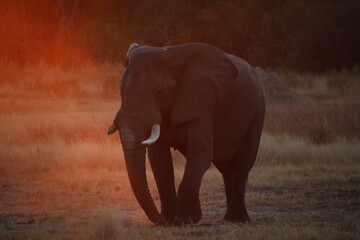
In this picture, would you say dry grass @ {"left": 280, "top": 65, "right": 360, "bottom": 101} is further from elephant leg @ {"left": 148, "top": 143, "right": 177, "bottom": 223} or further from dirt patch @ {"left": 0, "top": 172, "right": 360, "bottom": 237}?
elephant leg @ {"left": 148, "top": 143, "right": 177, "bottom": 223}

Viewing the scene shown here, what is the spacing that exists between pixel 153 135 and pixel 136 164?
0.39 meters

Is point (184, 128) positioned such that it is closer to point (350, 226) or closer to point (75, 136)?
point (350, 226)

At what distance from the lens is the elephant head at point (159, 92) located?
10.1 metres

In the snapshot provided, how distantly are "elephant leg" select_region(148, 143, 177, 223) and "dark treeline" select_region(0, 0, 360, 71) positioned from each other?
30.9 metres

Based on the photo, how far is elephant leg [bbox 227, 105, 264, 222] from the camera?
11422mm

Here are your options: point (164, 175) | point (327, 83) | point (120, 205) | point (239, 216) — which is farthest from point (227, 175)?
point (327, 83)

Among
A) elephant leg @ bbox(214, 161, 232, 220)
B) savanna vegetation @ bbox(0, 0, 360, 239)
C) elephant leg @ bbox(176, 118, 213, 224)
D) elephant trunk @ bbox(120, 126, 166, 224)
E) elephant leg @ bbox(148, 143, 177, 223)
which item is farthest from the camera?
elephant leg @ bbox(214, 161, 232, 220)

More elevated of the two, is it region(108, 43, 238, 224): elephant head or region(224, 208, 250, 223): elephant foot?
region(108, 43, 238, 224): elephant head

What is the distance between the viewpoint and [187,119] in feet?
34.4

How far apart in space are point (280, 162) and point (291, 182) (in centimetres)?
233

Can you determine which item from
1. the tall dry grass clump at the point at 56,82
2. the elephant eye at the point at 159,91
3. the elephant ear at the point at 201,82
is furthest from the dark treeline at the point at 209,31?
the elephant eye at the point at 159,91

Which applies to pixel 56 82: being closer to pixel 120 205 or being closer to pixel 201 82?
pixel 120 205

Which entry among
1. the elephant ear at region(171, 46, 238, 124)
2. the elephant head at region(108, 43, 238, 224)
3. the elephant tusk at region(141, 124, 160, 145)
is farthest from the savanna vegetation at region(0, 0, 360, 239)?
the elephant ear at region(171, 46, 238, 124)

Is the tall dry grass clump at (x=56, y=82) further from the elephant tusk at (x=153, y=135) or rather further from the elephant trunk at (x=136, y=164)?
the elephant tusk at (x=153, y=135)
